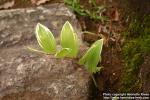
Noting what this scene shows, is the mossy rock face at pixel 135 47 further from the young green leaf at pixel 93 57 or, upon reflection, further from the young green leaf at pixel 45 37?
the young green leaf at pixel 45 37

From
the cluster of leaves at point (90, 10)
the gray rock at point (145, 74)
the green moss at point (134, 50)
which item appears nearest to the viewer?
the gray rock at point (145, 74)

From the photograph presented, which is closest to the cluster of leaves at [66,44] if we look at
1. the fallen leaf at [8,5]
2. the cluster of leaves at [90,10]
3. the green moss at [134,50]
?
the green moss at [134,50]

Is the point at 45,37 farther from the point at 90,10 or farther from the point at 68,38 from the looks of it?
the point at 90,10

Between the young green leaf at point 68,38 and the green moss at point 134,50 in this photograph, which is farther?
the green moss at point 134,50

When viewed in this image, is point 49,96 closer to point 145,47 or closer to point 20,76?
point 20,76

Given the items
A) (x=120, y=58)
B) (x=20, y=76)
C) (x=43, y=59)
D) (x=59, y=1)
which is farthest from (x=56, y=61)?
(x=59, y=1)

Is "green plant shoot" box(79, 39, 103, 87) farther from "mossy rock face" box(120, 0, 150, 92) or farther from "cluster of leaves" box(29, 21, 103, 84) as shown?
"mossy rock face" box(120, 0, 150, 92)

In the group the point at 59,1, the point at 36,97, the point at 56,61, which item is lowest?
the point at 36,97

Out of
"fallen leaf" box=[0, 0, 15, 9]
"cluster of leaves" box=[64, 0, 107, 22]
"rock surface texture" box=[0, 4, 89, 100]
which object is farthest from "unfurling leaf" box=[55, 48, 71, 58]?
"fallen leaf" box=[0, 0, 15, 9]
